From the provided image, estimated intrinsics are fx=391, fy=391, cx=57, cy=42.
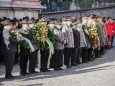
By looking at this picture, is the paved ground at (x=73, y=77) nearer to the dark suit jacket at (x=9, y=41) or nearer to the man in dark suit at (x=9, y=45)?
the man in dark suit at (x=9, y=45)

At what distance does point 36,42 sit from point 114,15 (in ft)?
66.4

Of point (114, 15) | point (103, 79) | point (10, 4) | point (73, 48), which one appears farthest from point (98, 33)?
point (114, 15)

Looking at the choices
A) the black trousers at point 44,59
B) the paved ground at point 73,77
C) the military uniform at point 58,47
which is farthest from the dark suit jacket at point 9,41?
the military uniform at point 58,47

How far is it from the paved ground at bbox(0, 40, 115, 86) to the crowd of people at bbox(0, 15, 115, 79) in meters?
0.49

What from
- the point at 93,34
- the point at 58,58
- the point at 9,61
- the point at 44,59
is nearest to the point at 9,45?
the point at 9,61

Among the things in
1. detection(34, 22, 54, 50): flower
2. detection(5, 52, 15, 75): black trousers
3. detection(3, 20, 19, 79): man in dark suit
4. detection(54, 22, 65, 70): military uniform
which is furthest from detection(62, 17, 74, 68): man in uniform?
detection(5, 52, 15, 75): black trousers

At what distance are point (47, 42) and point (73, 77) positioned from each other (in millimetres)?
1791

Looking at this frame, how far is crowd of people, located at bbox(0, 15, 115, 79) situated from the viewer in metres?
11.6

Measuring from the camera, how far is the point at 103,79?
11.2 m

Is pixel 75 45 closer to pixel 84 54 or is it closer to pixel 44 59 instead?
pixel 84 54

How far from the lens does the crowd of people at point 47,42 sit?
11.6 m

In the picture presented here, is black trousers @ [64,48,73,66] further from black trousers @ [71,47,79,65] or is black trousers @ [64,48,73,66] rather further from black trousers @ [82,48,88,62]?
black trousers @ [82,48,88,62]

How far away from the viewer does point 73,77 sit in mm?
11523

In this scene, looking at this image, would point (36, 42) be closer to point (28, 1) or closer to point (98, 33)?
point (98, 33)
